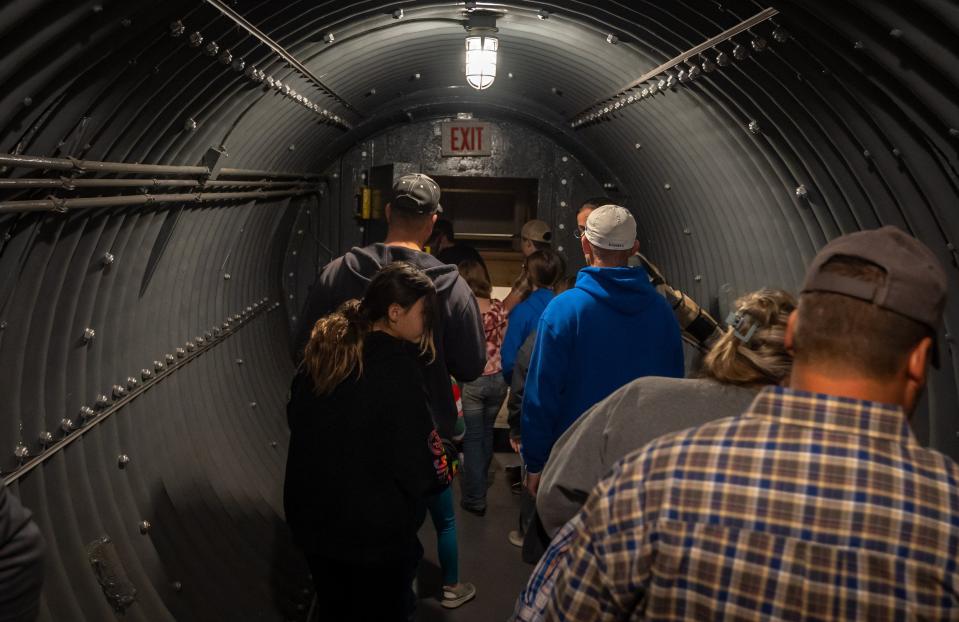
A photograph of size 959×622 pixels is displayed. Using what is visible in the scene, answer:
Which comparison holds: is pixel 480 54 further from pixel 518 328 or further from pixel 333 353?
pixel 333 353

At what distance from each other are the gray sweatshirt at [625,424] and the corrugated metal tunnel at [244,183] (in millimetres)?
1428

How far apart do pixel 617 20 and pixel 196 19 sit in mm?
3024

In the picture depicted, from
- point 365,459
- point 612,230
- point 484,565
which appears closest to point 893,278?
point 365,459

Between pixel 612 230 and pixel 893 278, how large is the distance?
112 inches

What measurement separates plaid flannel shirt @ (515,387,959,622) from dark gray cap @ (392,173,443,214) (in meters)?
3.25

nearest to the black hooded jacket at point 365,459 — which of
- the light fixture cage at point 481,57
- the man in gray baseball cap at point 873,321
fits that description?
the man in gray baseball cap at point 873,321

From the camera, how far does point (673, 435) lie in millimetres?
2131

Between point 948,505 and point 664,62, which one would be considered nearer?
point 948,505

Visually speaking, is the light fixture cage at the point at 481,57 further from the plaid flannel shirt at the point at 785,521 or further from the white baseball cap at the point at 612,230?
the plaid flannel shirt at the point at 785,521

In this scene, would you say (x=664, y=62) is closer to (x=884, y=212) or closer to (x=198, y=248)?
(x=884, y=212)

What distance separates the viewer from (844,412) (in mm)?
1987

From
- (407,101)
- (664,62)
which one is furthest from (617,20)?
(407,101)

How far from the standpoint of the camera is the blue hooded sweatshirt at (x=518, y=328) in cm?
678

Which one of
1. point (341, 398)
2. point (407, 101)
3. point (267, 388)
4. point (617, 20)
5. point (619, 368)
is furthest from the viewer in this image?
point (407, 101)
